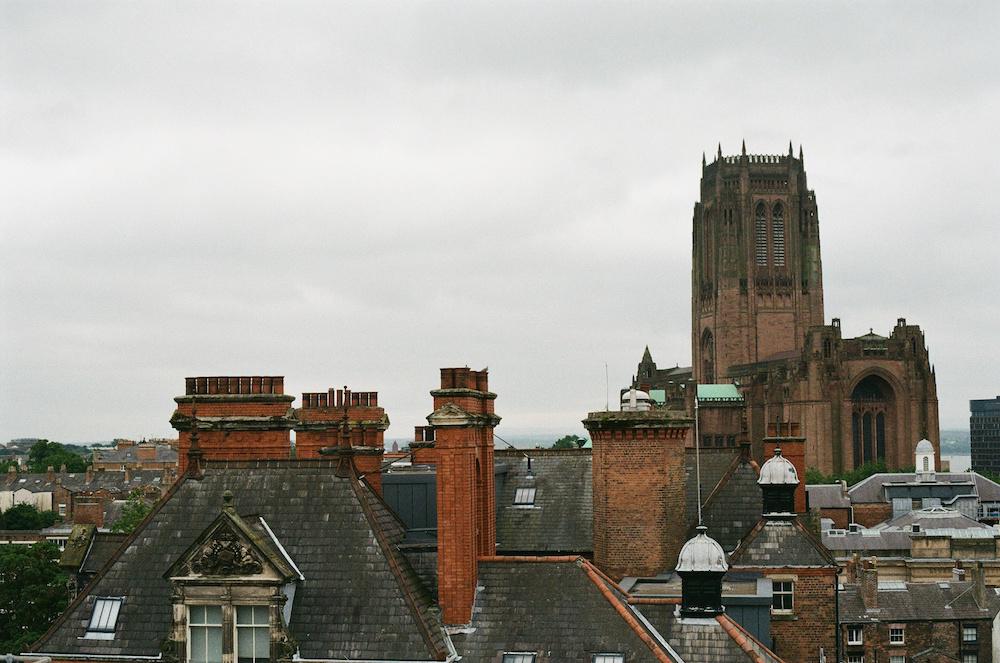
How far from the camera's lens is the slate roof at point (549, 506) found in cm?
3094

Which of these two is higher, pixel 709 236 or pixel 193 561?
pixel 709 236

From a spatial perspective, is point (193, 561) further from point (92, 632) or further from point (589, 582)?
point (589, 582)

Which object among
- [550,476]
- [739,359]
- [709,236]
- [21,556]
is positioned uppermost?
[709,236]

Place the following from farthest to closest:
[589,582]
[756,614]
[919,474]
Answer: [919,474]
[756,614]
[589,582]

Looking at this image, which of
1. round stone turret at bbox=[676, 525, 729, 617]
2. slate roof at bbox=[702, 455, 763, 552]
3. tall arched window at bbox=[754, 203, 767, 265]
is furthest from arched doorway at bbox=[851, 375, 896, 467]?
round stone turret at bbox=[676, 525, 729, 617]

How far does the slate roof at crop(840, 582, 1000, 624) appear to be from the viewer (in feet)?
184

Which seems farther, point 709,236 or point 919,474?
point 709,236

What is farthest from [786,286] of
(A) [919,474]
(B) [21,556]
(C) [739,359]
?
(B) [21,556]

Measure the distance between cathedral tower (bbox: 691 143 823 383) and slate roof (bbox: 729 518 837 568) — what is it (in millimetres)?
146602

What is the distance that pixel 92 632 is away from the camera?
20.4 metres

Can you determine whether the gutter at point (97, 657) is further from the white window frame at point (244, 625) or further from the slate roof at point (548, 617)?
Result: the slate roof at point (548, 617)

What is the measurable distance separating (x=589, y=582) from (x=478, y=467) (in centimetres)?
295

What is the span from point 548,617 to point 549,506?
11730mm

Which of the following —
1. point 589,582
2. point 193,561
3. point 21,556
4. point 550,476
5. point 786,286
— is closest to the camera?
point 193,561
